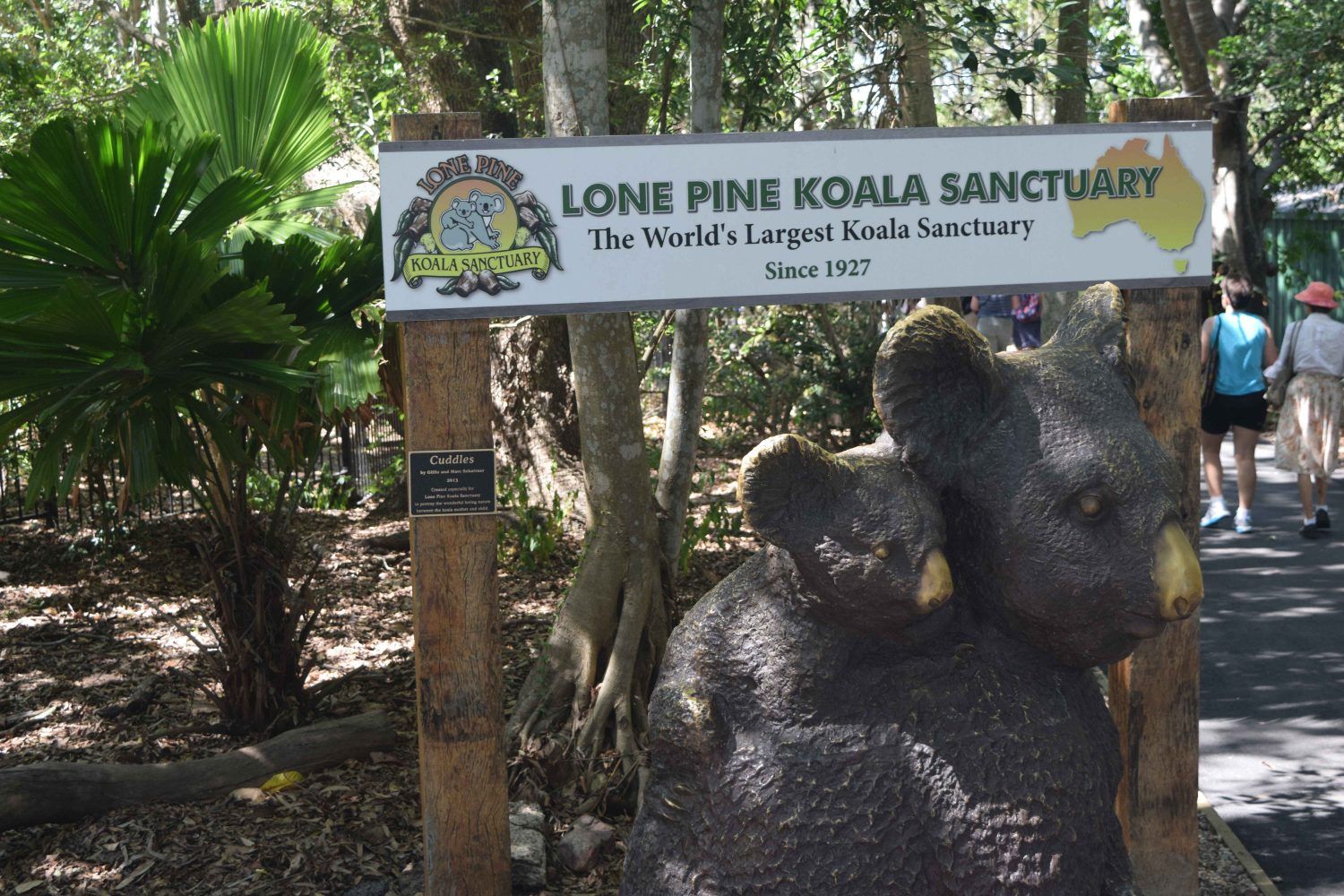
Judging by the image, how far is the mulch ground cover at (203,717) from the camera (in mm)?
4281

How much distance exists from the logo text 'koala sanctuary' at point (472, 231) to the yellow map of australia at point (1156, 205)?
138 cm

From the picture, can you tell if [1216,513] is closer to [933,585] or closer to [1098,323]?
[1098,323]

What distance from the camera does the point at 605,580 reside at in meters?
5.17

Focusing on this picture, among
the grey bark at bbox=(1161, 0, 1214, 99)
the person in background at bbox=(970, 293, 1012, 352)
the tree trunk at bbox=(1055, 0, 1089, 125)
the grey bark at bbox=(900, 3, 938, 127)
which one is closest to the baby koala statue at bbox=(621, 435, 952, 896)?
the grey bark at bbox=(900, 3, 938, 127)

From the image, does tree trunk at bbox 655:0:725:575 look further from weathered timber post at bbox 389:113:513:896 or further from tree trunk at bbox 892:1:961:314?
weathered timber post at bbox 389:113:513:896

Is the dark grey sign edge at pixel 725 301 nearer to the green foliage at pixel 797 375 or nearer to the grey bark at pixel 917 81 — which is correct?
the grey bark at pixel 917 81

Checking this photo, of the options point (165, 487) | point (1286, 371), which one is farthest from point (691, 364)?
point (165, 487)

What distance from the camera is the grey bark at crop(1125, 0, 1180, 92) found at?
49.7 ft

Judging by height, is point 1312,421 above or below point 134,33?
below

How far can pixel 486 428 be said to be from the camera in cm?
324

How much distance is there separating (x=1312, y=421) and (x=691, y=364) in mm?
5627

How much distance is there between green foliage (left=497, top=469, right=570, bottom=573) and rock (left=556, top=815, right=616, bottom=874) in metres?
3.21

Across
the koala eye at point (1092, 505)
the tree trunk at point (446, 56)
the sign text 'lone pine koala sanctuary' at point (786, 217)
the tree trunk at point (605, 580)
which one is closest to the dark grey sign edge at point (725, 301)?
the sign text 'lone pine koala sanctuary' at point (786, 217)

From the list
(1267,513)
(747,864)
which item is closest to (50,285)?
(747,864)
